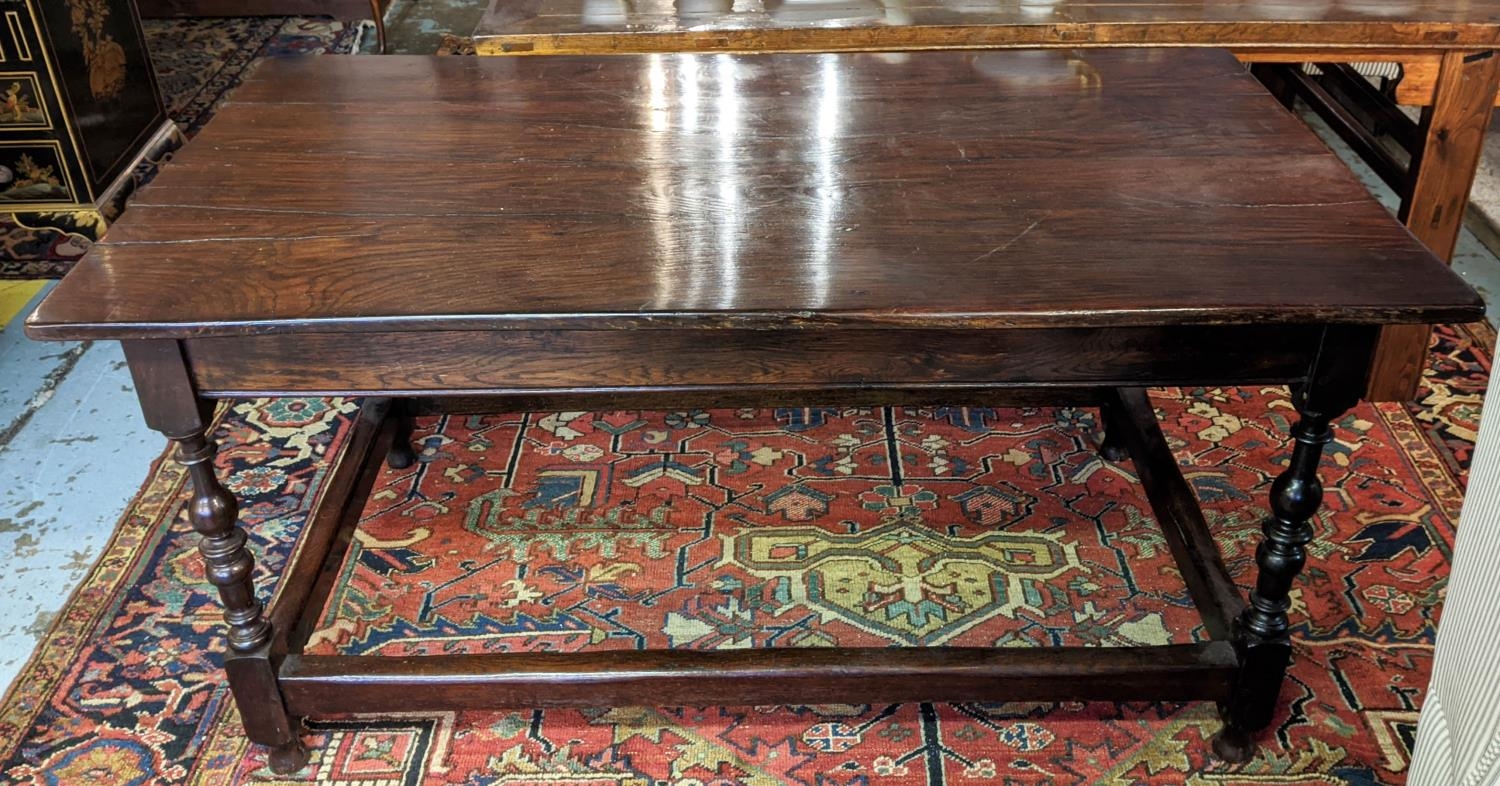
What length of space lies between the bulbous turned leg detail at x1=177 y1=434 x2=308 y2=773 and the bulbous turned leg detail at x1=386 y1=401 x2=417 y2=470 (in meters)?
0.69

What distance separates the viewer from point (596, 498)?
244 centimetres

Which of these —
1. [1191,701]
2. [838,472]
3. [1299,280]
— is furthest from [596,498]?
[1299,280]

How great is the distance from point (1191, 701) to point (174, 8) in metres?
4.97

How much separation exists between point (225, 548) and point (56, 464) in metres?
1.07

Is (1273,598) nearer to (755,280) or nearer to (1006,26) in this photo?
(755,280)

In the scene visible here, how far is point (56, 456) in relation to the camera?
2.58m

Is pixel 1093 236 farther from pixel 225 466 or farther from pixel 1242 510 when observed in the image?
pixel 225 466

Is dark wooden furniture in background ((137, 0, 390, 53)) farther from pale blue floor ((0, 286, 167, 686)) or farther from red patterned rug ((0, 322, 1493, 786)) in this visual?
red patterned rug ((0, 322, 1493, 786))

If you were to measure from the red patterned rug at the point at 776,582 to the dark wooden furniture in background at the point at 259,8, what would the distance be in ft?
10.1

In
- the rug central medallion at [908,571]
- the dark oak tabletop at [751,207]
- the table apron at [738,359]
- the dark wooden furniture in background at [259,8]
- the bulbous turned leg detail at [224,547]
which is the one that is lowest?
the rug central medallion at [908,571]

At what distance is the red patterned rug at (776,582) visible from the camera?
1.90 metres

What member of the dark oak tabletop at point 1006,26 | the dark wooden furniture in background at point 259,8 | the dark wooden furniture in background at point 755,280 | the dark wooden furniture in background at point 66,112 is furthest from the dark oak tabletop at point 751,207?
the dark wooden furniture in background at point 259,8

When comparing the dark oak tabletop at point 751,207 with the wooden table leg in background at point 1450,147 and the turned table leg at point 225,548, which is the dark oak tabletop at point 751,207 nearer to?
the turned table leg at point 225,548

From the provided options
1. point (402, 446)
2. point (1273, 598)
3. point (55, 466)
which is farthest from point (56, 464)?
point (1273, 598)
